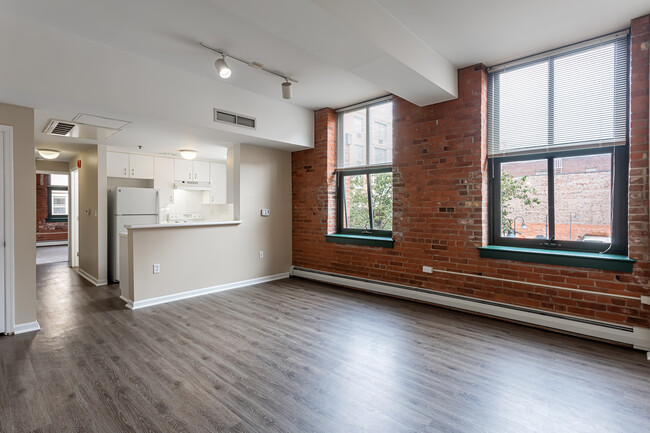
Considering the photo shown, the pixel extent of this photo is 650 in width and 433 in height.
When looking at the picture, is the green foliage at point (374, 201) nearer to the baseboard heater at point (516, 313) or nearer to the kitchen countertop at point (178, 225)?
the baseboard heater at point (516, 313)

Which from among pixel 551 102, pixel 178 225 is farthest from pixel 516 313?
pixel 178 225

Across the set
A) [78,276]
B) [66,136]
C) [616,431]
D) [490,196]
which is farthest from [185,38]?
[78,276]

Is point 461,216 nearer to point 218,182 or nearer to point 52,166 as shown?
point 218,182

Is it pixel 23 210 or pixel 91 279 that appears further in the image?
pixel 91 279

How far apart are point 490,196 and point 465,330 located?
1617 mm

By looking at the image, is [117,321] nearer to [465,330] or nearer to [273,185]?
[273,185]

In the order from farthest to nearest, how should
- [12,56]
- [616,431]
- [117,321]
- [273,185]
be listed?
[273,185]
[117,321]
[12,56]
[616,431]

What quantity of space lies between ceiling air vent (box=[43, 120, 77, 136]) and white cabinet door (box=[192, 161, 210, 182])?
2659 mm

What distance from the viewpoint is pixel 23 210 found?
3.35 metres

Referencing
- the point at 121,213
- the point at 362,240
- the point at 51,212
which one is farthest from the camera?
the point at 51,212

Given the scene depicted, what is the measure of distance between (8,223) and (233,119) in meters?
2.61

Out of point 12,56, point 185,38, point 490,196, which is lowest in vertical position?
point 490,196

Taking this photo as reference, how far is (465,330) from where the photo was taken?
11.1 ft

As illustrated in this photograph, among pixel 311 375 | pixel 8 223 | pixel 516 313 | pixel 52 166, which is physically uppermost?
pixel 52 166
